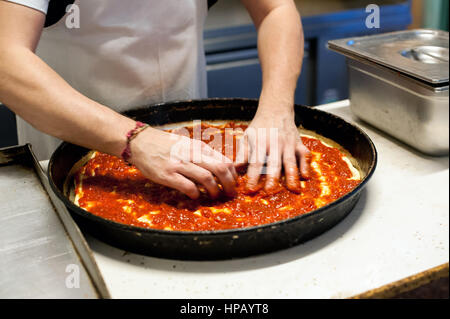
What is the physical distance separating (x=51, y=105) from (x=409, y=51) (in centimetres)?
112

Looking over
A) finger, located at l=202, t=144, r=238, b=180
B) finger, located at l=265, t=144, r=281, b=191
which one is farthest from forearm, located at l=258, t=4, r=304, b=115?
finger, located at l=202, t=144, r=238, b=180

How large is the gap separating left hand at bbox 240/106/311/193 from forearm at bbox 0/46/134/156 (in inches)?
13.4

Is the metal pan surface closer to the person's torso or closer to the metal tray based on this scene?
the metal tray

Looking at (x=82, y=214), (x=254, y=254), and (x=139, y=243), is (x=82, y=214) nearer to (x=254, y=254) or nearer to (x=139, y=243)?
(x=139, y=243)

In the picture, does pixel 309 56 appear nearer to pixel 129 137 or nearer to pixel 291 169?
pixel 291 169

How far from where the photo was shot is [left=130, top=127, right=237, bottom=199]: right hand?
1069mm

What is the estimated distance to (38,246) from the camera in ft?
3.39

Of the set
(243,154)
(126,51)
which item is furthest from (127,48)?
(243,154)

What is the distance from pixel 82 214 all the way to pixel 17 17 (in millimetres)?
475

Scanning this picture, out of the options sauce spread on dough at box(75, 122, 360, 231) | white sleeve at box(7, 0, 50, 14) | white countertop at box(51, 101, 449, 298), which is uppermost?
white sleeve at box(7, 0, 50, 14)

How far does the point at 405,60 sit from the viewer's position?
138 centimetres

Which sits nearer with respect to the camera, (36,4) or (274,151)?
(36,4)
